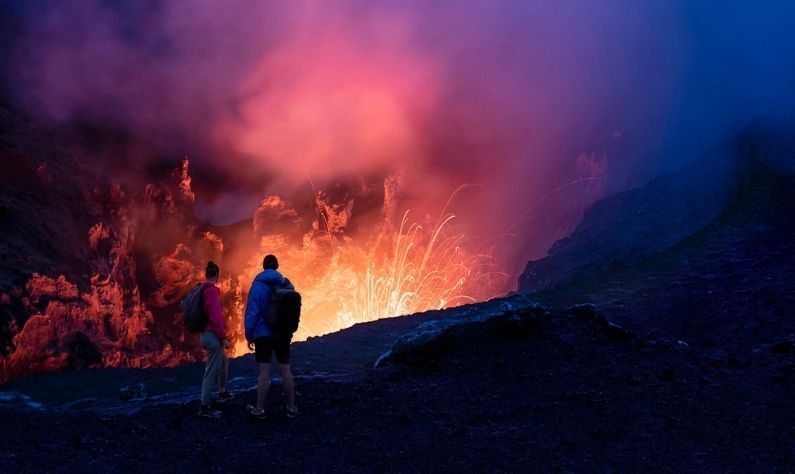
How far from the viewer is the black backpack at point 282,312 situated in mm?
7375

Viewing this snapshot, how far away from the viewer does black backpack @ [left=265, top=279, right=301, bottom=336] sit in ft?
24.2

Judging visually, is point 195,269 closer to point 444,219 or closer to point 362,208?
point 362,208

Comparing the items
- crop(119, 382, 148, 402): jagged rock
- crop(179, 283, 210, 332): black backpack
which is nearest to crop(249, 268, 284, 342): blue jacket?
crop(179, 283, 210, 332): black backpack

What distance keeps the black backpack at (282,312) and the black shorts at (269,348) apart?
0.14 m

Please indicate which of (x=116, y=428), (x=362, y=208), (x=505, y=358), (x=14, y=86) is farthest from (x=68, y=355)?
(x=362, y=208)

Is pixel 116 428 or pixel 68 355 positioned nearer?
pixel 116 428

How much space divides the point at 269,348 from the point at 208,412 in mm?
1520

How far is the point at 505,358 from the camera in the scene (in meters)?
9.30

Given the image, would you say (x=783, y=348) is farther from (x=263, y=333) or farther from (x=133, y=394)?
(x=133, y=394)

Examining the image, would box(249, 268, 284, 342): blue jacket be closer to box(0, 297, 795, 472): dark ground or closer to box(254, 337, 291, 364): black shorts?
box(254, 337, 291, 364): black shorts

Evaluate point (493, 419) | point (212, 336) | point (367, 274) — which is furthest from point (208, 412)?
point (367, 274)

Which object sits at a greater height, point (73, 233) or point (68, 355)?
point (73, 233)

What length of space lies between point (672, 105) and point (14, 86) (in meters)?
34.0

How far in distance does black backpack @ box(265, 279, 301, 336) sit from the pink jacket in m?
0.89
